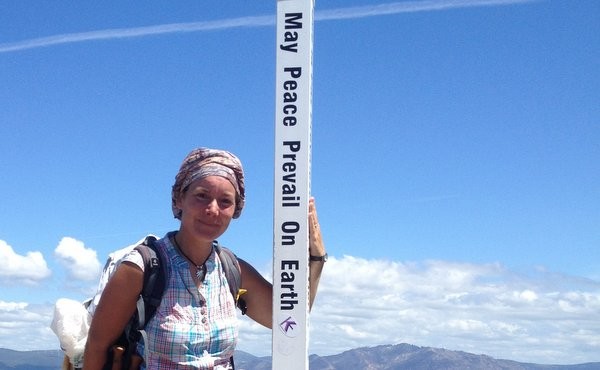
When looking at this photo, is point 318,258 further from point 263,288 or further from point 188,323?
point 188,323

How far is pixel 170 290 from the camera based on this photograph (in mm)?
5051

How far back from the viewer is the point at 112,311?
4945mm

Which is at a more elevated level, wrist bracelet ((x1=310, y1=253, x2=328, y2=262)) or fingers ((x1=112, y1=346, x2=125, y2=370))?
wrist bracelet ((x1=310, y1=253, x2=328, y2=262))

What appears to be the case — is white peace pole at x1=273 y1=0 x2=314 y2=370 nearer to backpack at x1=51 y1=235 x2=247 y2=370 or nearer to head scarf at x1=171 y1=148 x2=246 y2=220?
head scarf at x1=171 y1=148 x2=246 y2=220

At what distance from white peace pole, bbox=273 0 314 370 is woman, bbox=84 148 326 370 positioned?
207 mm

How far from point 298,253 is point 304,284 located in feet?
0.79

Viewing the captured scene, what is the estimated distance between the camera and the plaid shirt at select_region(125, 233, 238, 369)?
194 inches

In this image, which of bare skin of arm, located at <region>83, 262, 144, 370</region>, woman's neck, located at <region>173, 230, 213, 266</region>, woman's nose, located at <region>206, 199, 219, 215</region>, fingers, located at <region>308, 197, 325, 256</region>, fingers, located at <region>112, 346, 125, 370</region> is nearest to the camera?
bare skin of arm, located at <region>83, 262, 144, 370</region>

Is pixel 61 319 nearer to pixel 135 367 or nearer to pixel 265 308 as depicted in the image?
pixel 135 367

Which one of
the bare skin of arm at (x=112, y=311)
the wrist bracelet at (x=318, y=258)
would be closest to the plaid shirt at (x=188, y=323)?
the bare skin of arm at (x=112, y=311)

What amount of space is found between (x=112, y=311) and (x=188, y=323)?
21.2 inches

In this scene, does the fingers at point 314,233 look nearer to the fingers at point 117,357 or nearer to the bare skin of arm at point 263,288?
the bare skin of arm at point 263,288

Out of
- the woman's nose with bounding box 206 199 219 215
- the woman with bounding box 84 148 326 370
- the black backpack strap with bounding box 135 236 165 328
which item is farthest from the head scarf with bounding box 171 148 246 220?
the black backpack strap with bounding box 135 236 165 328

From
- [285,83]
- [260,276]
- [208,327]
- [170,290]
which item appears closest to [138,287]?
[170,290]
